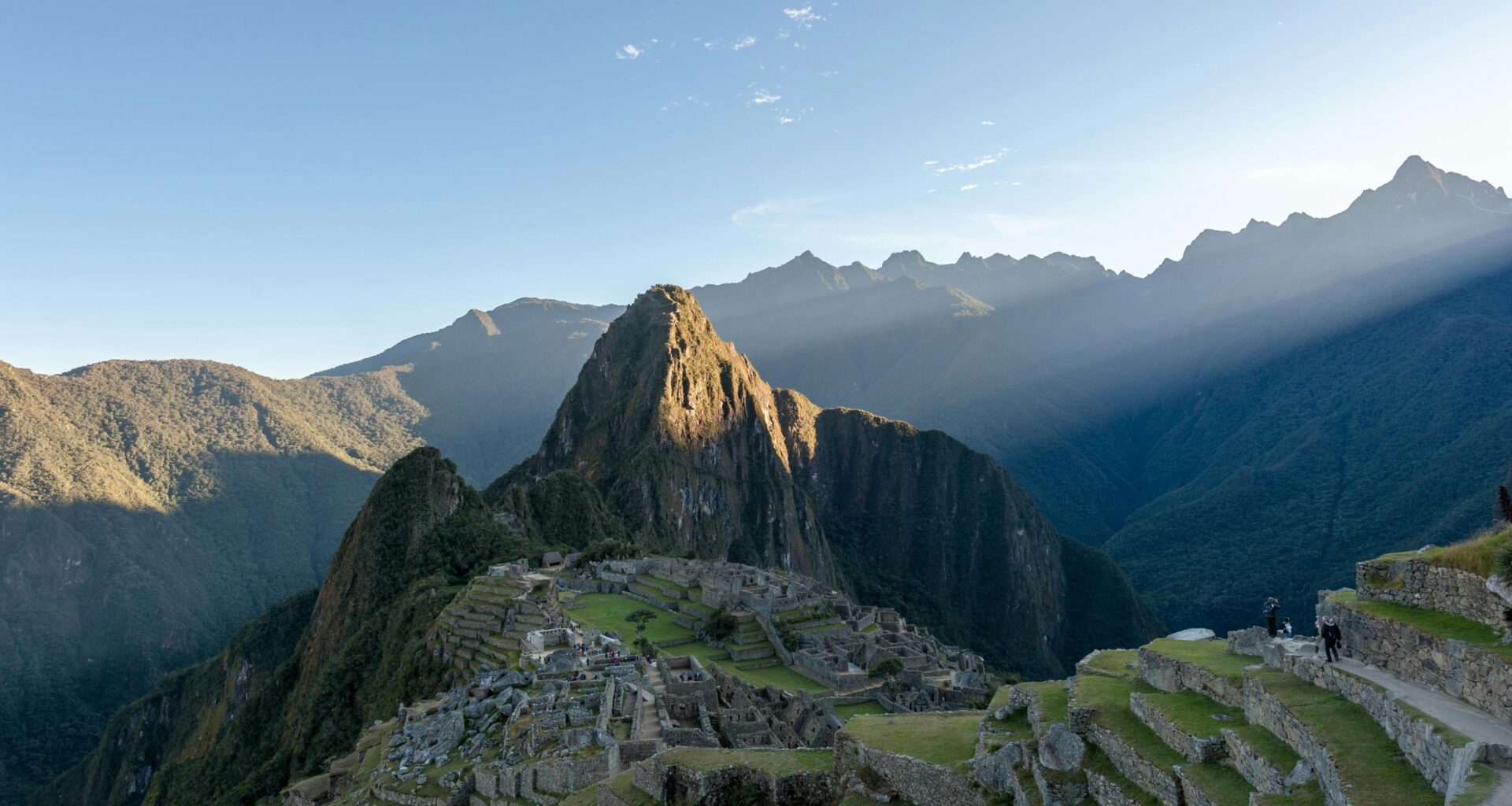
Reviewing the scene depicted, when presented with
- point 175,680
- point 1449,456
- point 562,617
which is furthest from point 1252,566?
point 175,680

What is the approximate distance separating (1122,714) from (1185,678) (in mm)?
1301

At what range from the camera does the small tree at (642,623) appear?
43513 mm

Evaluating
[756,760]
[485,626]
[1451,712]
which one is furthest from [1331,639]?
[485,626]

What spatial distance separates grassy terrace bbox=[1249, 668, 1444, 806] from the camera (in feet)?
27.8

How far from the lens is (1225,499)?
169 metres

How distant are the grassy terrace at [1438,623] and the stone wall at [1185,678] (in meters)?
1.77

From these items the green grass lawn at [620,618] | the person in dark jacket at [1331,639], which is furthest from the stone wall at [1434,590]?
the green grass lawn at [620,618]

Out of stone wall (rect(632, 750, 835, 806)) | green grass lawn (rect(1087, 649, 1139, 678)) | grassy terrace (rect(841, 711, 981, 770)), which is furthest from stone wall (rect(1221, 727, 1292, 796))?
stone wall (rect(632, 750, 835, 806))

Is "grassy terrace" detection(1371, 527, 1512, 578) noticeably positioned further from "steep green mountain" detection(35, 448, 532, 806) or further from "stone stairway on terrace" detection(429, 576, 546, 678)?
"steep green mountain" detection(35, 448, 532, 806)

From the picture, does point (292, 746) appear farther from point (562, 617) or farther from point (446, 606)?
point (562, 617)

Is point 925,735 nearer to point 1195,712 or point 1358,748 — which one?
point 1195,712

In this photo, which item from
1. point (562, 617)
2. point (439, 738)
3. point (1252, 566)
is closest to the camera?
point (439, 738)

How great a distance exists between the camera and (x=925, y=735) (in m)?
16.5

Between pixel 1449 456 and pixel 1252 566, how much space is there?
3698 centimetres
